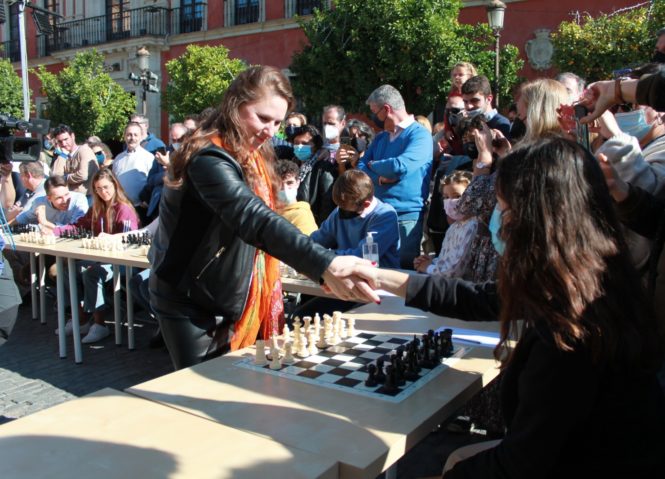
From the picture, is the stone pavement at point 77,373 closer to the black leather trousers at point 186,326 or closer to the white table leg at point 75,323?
the white table leg at point 75,323

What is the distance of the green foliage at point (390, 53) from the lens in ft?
41.8

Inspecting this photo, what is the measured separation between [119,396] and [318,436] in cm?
67

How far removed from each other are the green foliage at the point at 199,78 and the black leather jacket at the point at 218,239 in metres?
14.6

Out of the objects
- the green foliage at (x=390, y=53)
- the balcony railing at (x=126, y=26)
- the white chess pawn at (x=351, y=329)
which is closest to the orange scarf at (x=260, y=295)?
the white chess pawn at (x=351, y=329)

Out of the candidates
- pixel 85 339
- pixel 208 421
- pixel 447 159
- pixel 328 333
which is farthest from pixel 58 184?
pixel 208 421

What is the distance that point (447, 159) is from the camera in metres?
5.65

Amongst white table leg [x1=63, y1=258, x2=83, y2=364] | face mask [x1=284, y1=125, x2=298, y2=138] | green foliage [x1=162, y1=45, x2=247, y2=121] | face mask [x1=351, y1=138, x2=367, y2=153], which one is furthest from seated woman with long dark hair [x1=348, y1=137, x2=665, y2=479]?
green foliage [x1=162, y1=45, x2=247, y2=121]

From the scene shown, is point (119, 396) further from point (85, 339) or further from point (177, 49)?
point (177, 49)

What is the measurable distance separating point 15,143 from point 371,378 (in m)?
2.85

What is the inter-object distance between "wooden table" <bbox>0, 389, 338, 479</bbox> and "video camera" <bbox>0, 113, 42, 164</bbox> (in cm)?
228

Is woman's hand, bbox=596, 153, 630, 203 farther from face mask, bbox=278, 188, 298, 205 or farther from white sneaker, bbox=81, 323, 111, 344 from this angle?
white sneaker, bbox=81, 323, 111, 344

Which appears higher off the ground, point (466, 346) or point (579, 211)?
point (579, 211)

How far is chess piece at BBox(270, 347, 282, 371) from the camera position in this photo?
2156mm

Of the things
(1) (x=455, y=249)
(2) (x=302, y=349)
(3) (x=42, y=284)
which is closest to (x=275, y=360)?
(2) (x=302, y=349)
